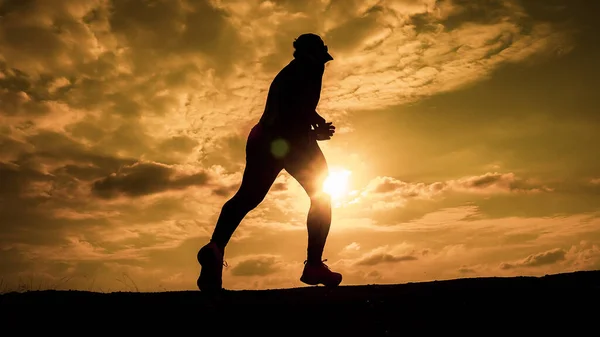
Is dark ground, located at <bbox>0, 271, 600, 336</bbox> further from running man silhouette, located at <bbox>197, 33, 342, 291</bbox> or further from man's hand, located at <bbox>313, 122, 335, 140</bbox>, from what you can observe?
man's hand, located at <bbox>313, 122, 335, 140</bbox>

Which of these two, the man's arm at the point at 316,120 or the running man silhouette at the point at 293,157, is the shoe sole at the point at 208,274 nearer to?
the running man silhouette at the point at 293,157

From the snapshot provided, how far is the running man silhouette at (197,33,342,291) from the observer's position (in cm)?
565

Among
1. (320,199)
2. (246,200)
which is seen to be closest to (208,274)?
(246,200)

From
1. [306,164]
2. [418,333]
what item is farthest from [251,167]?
[418,333]

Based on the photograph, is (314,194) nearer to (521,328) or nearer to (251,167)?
(251,167)

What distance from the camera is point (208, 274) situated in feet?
17.8

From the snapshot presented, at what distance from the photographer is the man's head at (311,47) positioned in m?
6.08

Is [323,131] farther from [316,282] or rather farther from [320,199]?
[316,282]

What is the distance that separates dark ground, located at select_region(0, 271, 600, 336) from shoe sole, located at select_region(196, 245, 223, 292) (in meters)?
0.52

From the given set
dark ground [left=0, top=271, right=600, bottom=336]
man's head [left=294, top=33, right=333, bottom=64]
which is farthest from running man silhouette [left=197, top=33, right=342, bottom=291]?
dark ground [left=0, top=271, right=600, bottom=336]

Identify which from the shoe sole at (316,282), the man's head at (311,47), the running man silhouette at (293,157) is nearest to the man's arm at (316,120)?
the running man silhouette at (293,157)

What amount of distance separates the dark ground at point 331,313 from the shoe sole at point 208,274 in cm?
52

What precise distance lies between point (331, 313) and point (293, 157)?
238 centimetres

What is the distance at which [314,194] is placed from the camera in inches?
237
